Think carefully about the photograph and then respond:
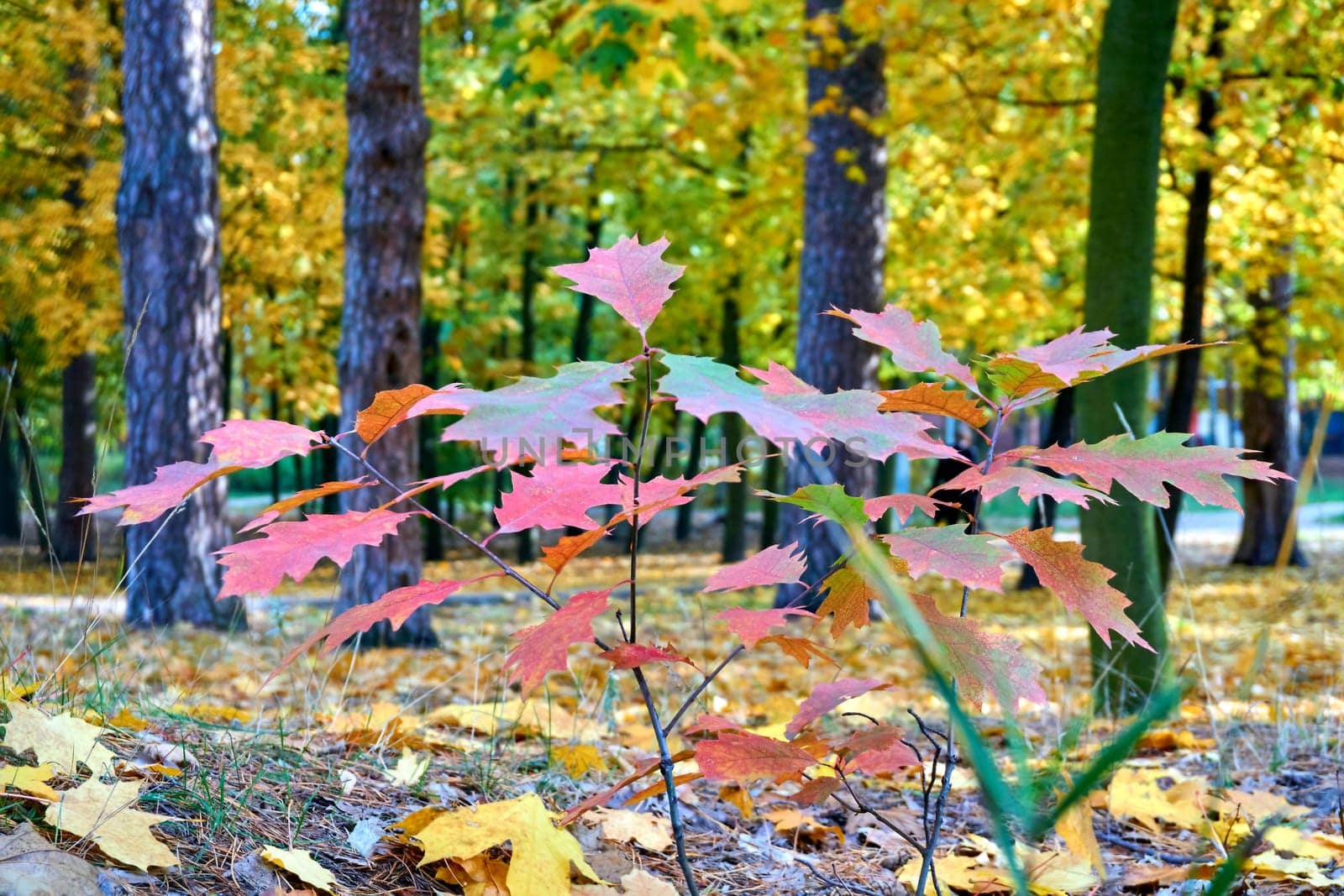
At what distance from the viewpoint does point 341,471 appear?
593 centimetres

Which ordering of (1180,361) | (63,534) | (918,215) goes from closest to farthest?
(1180,361), (918,215), (63,534)

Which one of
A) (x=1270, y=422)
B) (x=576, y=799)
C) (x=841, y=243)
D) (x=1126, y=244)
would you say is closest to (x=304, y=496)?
(x=576, y=799)

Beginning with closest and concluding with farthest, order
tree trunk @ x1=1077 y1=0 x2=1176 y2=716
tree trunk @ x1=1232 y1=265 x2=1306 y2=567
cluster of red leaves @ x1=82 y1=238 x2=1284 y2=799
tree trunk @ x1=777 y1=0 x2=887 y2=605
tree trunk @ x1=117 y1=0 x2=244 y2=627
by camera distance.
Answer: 1. cluster of red leaves @ x1=82 y1=238 x2=1284 y2=799
2. tree trunk @ x1=1077 y1=0 x2=1176 y2=716
3. tree trunk @ x1=117 y1=0 x2=244 y2=627
4. tree trunk @ x1=777 y1=0 x2=887 y2=605
5. tree trunk @ x1=1232 y1=265 x2=1306 y2=567

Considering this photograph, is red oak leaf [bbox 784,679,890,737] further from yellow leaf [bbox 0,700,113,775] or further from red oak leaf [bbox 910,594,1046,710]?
yellow leaf [bbox 0,700,113,775]

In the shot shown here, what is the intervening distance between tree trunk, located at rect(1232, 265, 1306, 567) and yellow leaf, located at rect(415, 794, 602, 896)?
36.1ft

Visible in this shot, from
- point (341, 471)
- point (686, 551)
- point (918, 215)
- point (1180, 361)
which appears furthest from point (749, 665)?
point (686, 551)

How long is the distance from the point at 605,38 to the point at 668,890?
514cm

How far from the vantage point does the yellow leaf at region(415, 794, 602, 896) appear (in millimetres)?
1371

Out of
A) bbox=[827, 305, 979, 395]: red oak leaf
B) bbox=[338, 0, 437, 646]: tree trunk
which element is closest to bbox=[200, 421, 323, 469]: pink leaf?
bbox=[827, 305, 979, 395]: red oak leaf

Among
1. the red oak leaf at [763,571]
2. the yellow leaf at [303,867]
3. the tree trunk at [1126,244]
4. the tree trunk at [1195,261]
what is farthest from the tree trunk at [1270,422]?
the yellow leaf at [303,867]

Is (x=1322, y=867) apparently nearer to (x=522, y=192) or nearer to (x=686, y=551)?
(x=522, y=192)

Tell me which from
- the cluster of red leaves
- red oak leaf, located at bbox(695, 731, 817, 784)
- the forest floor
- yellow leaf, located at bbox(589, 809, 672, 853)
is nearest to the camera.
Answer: the cluster of red leaves

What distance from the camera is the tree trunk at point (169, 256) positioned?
6047 mm

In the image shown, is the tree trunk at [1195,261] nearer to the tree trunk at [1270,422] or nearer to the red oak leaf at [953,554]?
the tree trunk at [1270,422]
